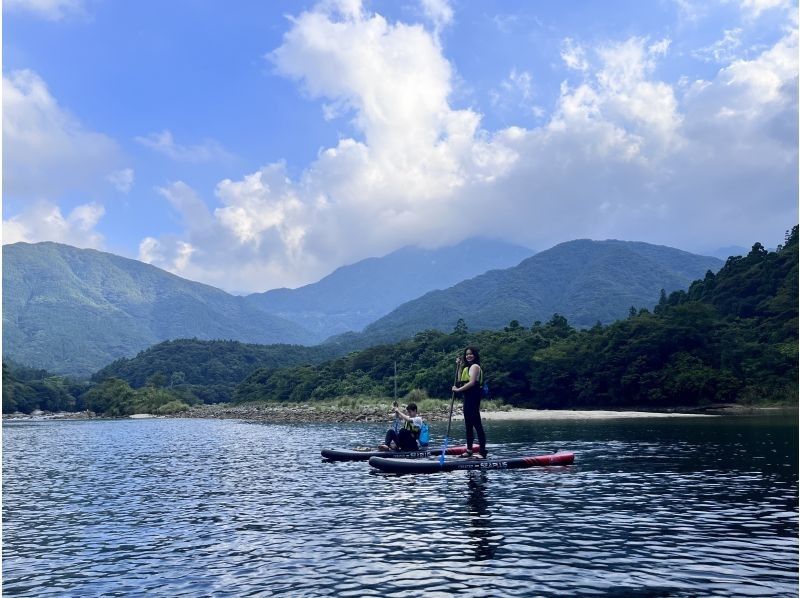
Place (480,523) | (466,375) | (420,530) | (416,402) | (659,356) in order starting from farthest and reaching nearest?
(416,402) → (659,356) → (466,375) → (480,523) → (420,530)

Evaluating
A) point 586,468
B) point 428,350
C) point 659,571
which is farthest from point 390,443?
point 428,350

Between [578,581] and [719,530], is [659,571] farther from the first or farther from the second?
[719,530]

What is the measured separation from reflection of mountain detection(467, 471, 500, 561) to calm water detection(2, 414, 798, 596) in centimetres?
6

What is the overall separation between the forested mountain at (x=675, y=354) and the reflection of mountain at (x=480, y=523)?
6910 centimetres

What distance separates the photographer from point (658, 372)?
3447 inches

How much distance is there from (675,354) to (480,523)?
8069 centimetres

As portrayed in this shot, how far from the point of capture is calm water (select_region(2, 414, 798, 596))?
39.2 feet

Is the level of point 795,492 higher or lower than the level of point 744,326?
lower

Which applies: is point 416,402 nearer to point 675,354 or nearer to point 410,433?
point 675,354

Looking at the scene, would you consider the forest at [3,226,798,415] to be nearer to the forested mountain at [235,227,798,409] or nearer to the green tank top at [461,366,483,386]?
the forested mountain at [235,227,798,409]

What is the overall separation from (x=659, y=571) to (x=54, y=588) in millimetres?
11691

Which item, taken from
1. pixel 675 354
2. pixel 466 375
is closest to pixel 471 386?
pixel 466 375

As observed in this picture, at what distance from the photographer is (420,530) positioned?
16.1 metres

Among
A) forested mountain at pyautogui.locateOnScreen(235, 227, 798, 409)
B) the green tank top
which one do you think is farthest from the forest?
the green tank top
